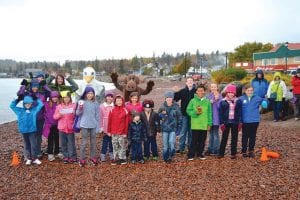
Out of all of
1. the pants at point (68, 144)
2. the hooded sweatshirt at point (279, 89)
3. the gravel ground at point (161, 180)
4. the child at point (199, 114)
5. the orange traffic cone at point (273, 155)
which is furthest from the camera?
the hooded sweatshirt at point (279, 89)

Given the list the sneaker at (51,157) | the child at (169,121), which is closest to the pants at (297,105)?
the child at (169,121)

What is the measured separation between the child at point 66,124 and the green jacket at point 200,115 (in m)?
2.58

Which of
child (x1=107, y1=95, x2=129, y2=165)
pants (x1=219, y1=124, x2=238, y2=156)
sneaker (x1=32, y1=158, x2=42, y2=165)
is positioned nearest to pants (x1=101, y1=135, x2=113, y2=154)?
child (x1=107, y1=95, x2=129, y2=165)

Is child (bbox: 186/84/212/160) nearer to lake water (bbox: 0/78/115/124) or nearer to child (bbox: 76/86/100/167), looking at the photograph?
child (bbox: 76/86/100/167)

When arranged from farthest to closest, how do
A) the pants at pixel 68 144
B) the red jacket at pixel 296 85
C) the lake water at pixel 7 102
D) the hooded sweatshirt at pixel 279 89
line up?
the lake water at pixel 7 102 < the hooded sweatshirt at pixel 279 89 < the red jacket at pixel 296 85 < the pants at pixel 68 144

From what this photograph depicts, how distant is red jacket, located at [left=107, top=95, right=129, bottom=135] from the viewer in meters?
7.68

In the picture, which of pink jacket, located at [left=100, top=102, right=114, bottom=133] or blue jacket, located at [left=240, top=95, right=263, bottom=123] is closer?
blue jacket, located at [left=240, top=95, right=263, bottom=123]

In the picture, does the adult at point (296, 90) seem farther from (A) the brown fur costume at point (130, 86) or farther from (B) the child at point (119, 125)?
(B) the child at point (119, 125)

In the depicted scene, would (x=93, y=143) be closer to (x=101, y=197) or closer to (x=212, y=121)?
(x=101, y=197)

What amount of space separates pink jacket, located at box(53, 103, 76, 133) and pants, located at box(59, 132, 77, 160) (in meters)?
0.13

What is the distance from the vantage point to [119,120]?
7.68m

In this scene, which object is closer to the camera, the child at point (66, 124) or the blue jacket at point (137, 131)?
the blue jacket at point (137, 131)

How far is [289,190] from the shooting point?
19.5ft

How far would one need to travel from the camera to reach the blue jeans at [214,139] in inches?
324
